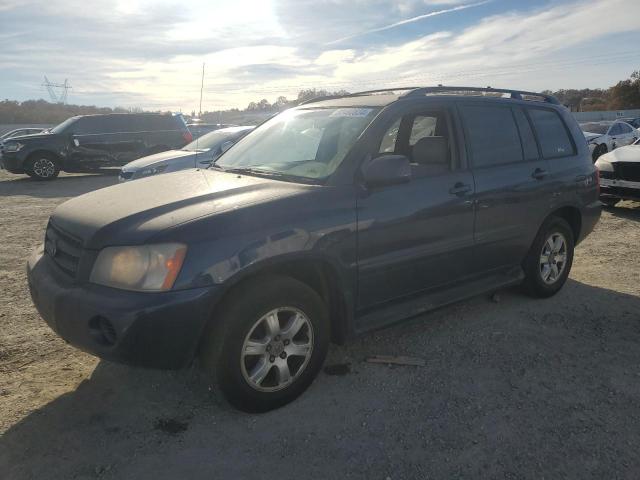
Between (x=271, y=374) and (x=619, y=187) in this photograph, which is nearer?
(x=271, y=374)

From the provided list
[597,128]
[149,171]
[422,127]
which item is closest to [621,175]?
[422,127]

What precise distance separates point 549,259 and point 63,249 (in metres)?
4.06

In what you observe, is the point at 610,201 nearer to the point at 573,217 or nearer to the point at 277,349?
the point at 573,217

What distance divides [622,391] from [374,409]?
160 cm

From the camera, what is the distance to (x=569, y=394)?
322cm

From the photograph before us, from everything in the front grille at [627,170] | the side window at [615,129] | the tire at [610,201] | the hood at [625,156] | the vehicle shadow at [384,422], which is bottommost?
the vehicle shadow at [384,422]

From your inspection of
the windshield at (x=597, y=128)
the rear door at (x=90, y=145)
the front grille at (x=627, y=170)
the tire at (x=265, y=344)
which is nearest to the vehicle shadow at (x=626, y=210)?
the front grille at (x=627, y=170)

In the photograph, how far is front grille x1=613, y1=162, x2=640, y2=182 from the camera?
838 centimetres

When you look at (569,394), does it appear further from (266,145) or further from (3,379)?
(3,379)

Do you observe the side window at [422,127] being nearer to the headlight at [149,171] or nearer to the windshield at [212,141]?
the headlight at [149,171]

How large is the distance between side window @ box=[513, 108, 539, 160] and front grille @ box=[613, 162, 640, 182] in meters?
4.97

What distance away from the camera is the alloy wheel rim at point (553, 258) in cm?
474

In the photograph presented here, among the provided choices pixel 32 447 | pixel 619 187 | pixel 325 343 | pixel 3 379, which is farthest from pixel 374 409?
pixel 619 187

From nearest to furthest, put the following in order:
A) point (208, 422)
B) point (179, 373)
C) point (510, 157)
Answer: point (208, 422) → point (179, 373) → point (510, 157)
